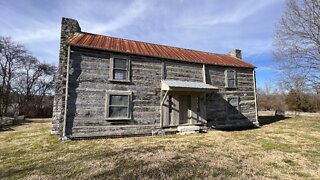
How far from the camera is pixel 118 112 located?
988 cm

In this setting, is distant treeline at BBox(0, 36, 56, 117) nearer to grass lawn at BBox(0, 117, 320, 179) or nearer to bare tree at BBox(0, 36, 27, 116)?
bare tree at BBox(0, 36, 27, 116)

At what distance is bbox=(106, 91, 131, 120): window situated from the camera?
9.70 meters

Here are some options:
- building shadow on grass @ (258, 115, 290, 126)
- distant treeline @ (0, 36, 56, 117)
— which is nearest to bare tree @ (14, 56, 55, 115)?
distant treeline @ (0, 36, 56, 117)

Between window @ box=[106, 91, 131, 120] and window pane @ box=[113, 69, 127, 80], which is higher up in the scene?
window pane @ box=[113, 69, 127, 80]

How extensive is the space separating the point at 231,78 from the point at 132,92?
28.6 ft

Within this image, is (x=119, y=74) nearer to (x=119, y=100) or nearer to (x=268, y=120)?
(x=119, y=100)

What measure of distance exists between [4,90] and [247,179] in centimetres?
3662

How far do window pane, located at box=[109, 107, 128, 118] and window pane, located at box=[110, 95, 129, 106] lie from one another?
300 mm

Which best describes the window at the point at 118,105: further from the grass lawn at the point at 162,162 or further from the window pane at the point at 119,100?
the grass lawn at the point at 162,162

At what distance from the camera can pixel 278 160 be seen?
5844 mm

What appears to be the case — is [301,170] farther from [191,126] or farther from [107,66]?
[107,66]


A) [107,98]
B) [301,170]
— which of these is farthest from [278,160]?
[107,98]

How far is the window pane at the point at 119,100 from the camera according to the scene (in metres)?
9.88

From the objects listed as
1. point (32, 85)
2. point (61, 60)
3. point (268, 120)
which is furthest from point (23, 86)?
point (268, 120)
